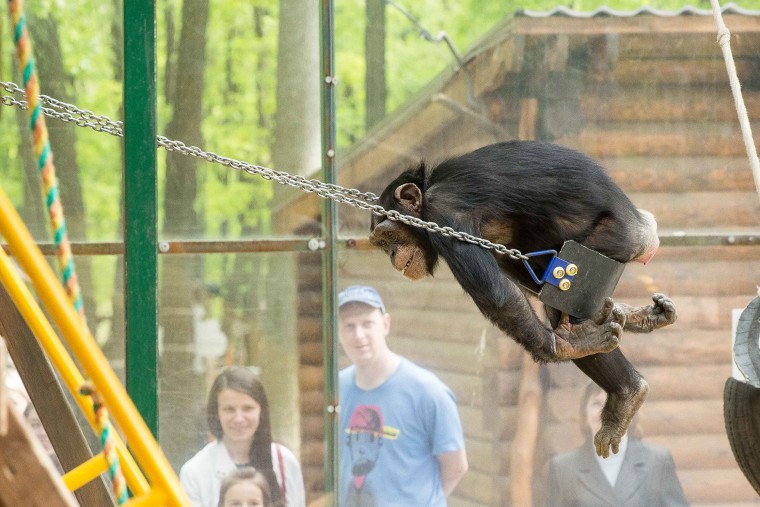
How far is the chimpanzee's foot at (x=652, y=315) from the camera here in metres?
3.30

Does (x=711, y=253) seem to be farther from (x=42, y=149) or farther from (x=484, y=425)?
(x=42, y=149)

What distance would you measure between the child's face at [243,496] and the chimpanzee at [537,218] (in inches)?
96.9

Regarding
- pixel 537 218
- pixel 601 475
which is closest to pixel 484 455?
pixel 601 475

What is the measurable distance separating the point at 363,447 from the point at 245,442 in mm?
634

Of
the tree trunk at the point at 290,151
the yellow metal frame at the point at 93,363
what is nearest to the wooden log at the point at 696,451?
the tree trunk at the point at 290,151

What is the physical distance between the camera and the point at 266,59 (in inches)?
222

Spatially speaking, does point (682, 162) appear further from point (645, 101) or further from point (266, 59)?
point (266, 59)

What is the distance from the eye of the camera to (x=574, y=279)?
3104 millimetres

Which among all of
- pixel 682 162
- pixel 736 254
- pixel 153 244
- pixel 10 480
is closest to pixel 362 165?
pixel 682 162

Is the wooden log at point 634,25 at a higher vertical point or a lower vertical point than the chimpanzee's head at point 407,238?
higher

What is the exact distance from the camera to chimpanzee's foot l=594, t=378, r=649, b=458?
3.38m

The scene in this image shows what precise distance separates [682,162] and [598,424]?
5.38ft

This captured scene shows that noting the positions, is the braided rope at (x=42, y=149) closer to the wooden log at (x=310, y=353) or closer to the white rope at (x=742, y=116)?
the white rope at (x=742, y=116)

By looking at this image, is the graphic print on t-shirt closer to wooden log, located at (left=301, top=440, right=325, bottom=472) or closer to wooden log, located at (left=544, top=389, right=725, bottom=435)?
wooden log, located at (left=301, top=440, right=325, bottom=472)
